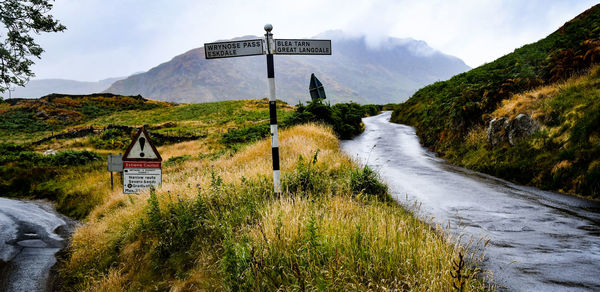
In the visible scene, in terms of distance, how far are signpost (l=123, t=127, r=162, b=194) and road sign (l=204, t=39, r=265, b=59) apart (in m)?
3.53

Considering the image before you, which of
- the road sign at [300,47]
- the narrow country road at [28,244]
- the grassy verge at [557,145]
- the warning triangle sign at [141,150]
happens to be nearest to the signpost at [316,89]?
the grassy verge at [557,145]

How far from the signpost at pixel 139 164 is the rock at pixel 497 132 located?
11468 mm

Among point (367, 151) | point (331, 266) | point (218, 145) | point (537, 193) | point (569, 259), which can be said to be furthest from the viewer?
point (218, 145)

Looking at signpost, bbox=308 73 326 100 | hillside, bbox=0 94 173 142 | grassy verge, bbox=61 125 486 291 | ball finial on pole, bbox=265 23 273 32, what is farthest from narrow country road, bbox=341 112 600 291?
hillside, bbox=0 94 173 142

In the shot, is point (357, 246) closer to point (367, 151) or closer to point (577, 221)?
point (577, 221)

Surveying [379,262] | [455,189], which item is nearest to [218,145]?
[455,189]

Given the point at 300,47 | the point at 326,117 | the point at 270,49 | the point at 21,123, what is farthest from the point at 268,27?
the point at 21,123

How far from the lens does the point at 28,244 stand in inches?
375

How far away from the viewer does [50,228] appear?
11.4 meters

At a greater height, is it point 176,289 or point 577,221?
point 577,221

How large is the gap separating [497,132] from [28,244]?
52.8ft

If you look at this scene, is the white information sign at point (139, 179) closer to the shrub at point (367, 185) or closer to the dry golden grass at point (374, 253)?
the dry golden grass at point (374, 253)

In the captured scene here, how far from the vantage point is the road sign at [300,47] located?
6.14 meters

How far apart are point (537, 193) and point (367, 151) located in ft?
27.2
